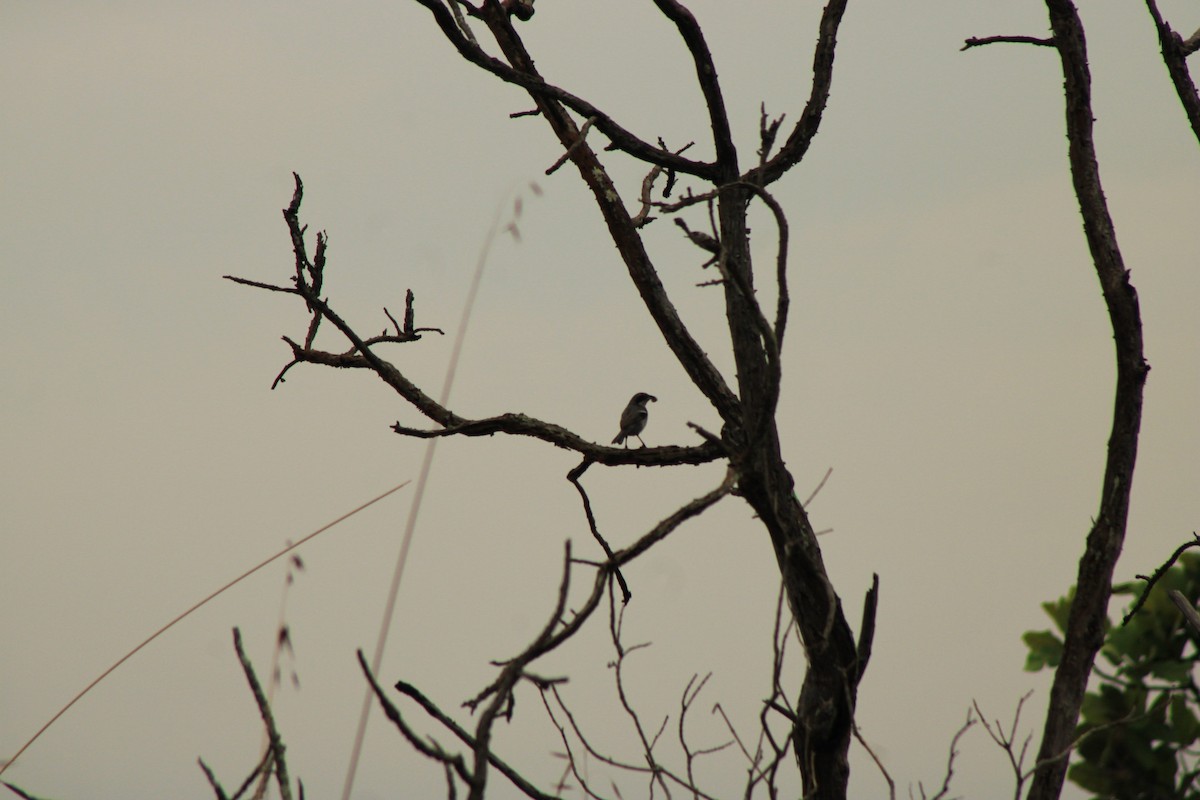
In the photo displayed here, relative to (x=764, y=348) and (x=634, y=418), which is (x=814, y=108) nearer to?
(x=764, y=348)

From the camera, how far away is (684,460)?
3852 mm

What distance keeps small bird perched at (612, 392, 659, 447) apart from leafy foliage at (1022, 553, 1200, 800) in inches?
116

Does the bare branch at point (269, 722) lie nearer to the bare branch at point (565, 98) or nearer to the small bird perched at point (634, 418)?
the bare branch at point (565, 98)

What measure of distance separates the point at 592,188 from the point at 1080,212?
1.87m

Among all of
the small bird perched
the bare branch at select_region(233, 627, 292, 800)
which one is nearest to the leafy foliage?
the small bird perched

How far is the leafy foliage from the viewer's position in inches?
293

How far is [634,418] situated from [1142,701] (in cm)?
383

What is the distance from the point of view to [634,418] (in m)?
7.30

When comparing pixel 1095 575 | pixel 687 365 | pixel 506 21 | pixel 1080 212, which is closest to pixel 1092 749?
pixel 1095 575

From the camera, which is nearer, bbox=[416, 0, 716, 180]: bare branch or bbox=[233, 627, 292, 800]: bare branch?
bbox=[233, 627, 292, 800]: bare branch

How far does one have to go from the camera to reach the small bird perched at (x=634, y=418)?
287 inches

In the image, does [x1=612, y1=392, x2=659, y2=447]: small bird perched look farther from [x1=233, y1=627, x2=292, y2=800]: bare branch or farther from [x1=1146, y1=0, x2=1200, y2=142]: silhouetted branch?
[x1=233, y1=627, x2=292, y2=800]: bare branch

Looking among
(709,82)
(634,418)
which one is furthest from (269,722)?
(634,418)

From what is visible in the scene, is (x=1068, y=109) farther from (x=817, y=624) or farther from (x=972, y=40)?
(x=817, y=624)
